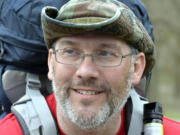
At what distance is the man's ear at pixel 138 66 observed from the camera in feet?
10.2

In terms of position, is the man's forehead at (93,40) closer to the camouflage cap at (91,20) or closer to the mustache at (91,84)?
the camouflage cap at (91,20)

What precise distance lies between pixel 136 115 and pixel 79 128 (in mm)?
466

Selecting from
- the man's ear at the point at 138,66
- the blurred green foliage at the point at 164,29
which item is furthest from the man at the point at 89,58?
the blurred green foliage at the point at 164,29

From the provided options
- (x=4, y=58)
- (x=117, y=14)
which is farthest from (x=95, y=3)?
(x=4, y=58)

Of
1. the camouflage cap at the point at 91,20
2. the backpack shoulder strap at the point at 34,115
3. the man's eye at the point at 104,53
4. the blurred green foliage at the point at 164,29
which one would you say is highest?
the camouflage cap at the point at 91,20

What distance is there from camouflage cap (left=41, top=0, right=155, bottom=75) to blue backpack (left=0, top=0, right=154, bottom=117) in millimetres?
233

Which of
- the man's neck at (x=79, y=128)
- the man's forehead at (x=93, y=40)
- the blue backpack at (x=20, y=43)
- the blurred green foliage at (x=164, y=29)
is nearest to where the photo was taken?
the man's forehead at (x=93, y=40)

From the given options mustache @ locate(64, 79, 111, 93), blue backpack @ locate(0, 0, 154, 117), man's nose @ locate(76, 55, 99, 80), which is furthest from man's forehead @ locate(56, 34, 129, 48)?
blue backpack @ locate(0, 0, 154, 117)

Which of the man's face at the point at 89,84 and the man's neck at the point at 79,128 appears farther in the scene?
the man's neck at the point at 79,128

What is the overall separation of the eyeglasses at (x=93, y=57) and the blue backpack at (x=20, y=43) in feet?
1.02

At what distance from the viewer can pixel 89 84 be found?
106 inches

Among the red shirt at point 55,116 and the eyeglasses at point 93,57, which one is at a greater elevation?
the eyeglasses at point 93,57

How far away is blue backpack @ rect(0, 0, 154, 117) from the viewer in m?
3.06

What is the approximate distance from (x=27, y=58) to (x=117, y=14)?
32.2 inches
